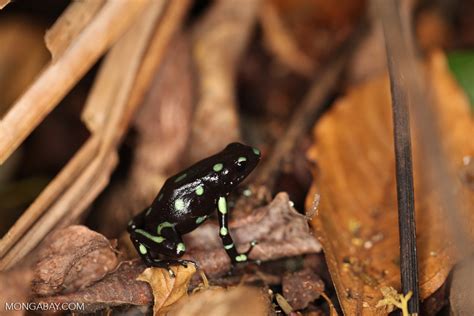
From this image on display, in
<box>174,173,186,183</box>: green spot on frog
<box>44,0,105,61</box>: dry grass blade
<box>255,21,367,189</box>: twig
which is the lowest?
<box>255,21,367,189</box>: twig

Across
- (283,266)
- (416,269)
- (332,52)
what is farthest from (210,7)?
(416,269)

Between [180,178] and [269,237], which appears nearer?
[269,237]

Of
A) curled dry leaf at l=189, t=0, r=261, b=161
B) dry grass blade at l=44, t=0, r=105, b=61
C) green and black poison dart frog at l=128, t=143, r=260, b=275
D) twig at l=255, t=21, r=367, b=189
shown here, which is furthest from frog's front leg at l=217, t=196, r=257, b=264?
dry grass blade at l=44, t=0, r=105, b=61

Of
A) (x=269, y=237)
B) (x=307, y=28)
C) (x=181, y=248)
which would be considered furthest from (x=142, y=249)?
(x=307, y=28)

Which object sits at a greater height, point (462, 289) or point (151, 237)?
point (151, 237)

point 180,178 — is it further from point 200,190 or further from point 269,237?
point 269,237

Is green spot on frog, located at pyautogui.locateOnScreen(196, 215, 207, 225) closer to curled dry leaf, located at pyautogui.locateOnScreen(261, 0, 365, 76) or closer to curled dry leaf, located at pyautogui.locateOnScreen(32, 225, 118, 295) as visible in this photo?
curled dry leaf, located at pyautogui.locateOnScreen(32, 225, 118, 295)

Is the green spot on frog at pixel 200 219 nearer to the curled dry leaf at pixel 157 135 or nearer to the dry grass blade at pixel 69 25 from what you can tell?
the curled dry leaf at pixel 157 135

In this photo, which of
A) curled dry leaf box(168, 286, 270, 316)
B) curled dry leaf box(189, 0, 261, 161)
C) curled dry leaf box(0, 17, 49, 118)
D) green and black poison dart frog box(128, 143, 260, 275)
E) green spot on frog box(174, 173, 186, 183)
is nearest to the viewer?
curled dry leaf box(168, 286, 270, 316)
